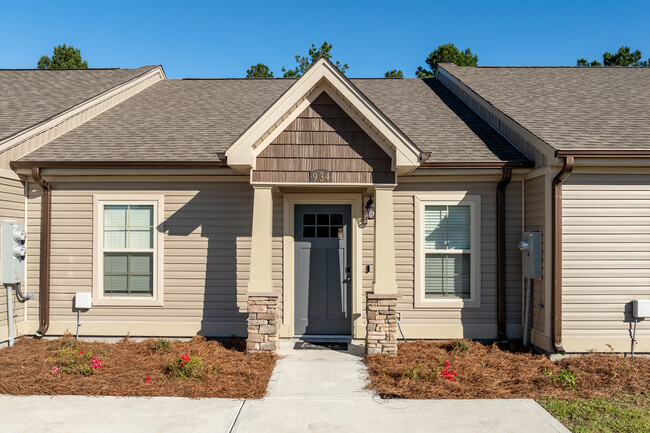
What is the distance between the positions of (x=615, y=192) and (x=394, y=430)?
4.89m

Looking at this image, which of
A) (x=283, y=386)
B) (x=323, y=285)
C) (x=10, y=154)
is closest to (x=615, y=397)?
(x=283, y=386)

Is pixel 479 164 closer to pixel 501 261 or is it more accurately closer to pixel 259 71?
pixel 501 261

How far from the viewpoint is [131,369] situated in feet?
20.3

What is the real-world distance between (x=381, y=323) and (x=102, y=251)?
470 centimetres

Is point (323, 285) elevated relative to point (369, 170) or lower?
lower

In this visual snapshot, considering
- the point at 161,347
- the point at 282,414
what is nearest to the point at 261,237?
the point at 161,347

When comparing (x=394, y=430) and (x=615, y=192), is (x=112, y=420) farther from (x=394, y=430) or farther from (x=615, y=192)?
(x=615, y=192)

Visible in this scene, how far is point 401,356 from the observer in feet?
22.1

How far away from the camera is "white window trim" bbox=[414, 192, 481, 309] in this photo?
306 inches

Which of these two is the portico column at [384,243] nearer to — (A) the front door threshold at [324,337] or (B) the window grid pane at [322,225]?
(B) the window grid pane at [322,225]

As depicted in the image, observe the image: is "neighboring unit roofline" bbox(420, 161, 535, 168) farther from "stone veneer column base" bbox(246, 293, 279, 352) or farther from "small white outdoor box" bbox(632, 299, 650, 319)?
"stone veneer column base" bbox(246, 293, 279, 352)

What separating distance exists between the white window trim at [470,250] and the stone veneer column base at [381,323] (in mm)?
1125

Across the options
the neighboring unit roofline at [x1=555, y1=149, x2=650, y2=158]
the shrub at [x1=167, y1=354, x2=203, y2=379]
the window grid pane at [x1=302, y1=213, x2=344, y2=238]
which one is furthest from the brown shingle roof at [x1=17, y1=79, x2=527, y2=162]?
the shrub at [x1=167, y1=354, x2=203, y2=379]

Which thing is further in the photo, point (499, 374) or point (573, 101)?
point (573, 101)
